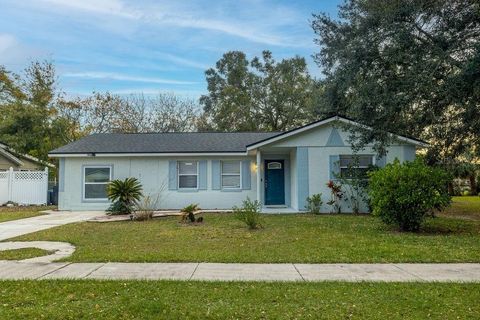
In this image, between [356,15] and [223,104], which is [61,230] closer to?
[356,15]

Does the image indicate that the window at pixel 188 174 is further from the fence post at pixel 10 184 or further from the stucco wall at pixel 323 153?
the fence post at pixel 10 184

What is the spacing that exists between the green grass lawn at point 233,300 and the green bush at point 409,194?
4974 mm

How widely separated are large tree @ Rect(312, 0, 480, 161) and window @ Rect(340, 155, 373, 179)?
3.32 meters

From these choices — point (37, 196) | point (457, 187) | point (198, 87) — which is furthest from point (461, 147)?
point (198, 87)

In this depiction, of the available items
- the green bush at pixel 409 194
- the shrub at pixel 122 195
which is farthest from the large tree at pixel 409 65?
the shrub at pixel 122 195

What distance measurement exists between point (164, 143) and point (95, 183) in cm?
348

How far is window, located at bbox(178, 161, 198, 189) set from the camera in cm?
1762

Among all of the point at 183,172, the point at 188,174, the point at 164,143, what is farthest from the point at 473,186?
the point at 164,143

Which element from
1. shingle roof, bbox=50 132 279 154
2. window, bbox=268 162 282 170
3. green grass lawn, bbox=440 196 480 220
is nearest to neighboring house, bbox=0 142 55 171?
shingle roof, bbox=50 132 279 154

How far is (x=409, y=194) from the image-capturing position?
10.1 m

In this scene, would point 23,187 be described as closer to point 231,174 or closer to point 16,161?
point 16,161

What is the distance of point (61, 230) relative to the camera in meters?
10.9

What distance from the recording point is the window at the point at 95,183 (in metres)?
17.6

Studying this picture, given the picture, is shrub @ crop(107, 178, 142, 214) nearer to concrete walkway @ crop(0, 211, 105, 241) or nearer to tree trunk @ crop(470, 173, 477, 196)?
concrete walkway @ crop(0, 211, 105, 241)
